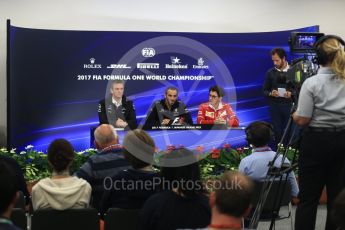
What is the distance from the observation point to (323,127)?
10.6 feet

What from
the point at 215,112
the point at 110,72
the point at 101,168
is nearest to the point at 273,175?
the point at 101,168

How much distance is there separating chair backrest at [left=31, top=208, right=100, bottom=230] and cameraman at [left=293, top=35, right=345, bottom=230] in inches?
48.9

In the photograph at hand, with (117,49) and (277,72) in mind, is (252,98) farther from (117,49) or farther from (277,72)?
(117,49)

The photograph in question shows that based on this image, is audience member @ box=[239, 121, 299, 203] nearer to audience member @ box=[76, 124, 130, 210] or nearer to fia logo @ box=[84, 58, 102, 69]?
audience member @ box=[76, 124, 130, 210]

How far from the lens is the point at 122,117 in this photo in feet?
23.3

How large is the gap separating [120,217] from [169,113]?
397 cm

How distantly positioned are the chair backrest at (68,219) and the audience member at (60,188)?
12 cm

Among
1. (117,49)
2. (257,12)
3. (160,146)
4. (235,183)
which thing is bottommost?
(160,146)

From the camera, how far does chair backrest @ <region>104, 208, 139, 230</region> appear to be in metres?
3.02

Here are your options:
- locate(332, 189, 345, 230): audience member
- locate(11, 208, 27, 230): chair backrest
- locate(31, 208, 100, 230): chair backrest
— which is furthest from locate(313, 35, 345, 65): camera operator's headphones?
locate(11, 208, 27, 230): chair backrest

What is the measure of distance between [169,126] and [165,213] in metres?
3.95

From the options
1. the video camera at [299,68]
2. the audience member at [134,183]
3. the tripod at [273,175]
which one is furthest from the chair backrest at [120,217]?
the video camera at [299,68]

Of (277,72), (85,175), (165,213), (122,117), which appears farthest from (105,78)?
(165,213)

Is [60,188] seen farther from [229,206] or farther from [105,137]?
[229,206]
